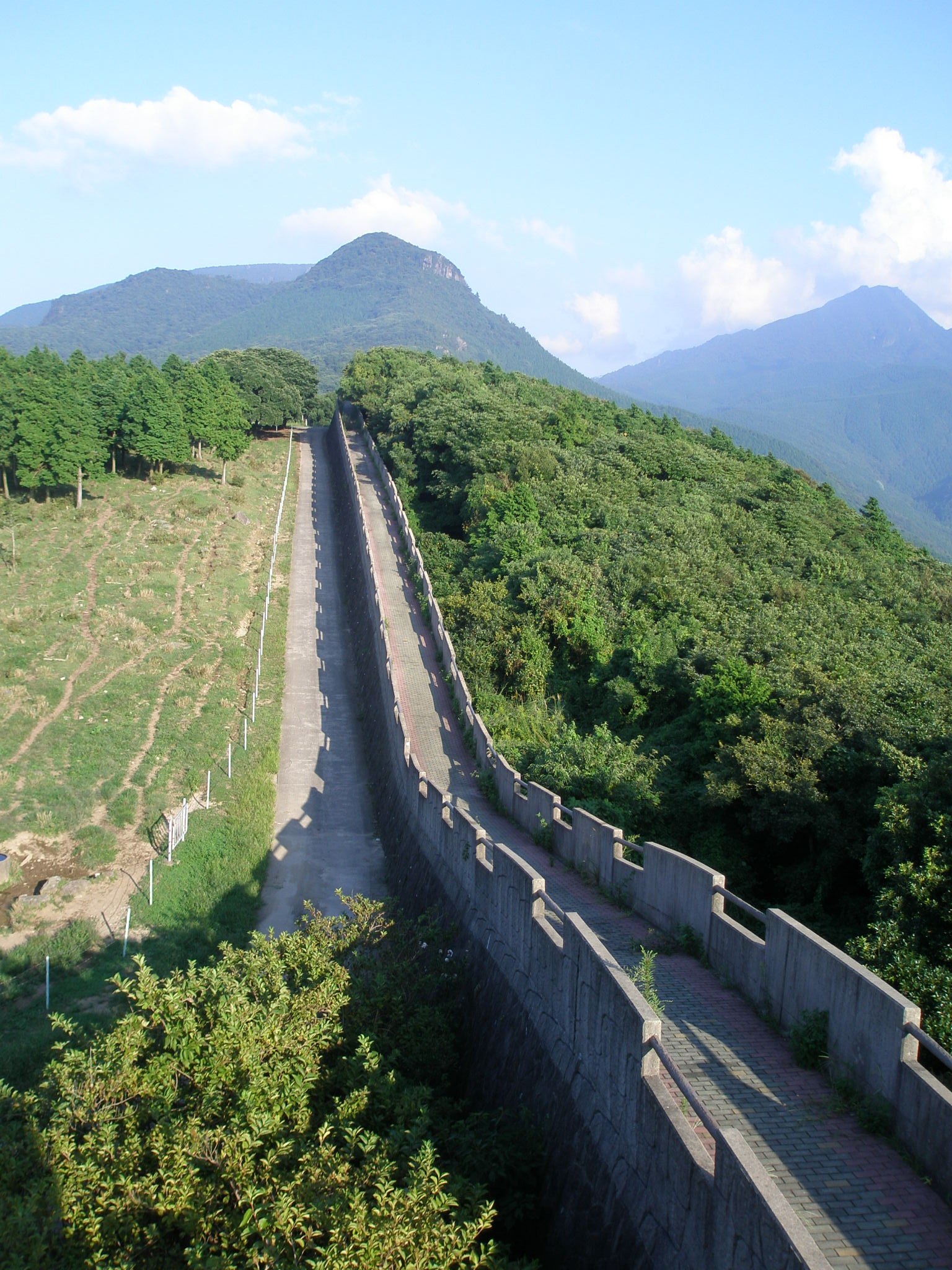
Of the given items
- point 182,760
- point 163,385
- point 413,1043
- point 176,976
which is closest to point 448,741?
point 182,760

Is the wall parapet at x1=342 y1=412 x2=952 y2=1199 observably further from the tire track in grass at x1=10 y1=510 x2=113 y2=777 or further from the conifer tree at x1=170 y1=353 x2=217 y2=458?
the conifer tree at x1=170 y1=353 x2=217 y2=458

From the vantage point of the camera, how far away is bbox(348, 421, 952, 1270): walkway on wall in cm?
655

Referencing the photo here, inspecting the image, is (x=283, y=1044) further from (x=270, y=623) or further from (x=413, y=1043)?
(x=270, y=623)

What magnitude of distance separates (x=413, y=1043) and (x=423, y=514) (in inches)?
1480

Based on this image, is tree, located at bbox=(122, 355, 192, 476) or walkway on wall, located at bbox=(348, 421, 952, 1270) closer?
walkway on wall, located at bbox=(348, 421, 952, 1270)

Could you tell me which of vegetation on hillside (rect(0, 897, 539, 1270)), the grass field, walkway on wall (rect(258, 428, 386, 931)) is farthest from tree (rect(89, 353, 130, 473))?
vegetation on hillside (rect(0, 897, 539, 1270))

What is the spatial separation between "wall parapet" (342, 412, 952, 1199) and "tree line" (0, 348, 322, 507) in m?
44.0

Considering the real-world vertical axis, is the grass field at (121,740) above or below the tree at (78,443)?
below

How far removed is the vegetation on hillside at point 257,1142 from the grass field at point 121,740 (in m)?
5.96

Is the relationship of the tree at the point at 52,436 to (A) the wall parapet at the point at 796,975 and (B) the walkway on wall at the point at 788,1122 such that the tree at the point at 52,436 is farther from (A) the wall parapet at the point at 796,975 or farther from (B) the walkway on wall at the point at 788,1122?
(B) the walkway on wall at the point at 788,1122

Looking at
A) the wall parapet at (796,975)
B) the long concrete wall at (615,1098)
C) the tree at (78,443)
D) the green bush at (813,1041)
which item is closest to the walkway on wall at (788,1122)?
the green bush at (813,1041)

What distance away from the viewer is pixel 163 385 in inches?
2286

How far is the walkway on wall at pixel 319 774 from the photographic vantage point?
68.8 ft

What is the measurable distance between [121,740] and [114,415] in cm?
3547
